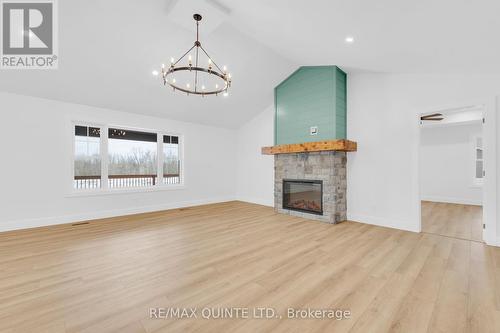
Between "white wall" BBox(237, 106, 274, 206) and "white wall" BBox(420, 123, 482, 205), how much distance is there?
17.8ft

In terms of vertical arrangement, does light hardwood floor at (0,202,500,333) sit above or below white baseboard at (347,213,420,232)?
below

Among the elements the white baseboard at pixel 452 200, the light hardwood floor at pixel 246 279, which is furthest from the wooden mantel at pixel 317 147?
the white baseboard at pixel 452 200

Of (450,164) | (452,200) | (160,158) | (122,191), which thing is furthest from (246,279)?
(450,164)

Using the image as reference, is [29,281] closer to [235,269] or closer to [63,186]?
[235,269]

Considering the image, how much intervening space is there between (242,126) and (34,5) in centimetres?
542

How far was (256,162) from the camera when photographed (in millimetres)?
6973

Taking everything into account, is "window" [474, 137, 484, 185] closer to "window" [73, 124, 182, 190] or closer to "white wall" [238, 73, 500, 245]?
"white wall" [238, 73, 500, 245]

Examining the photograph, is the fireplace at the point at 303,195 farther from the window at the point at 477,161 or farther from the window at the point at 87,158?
the window at the point at 477,161

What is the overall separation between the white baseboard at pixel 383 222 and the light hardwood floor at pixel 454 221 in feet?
1.00

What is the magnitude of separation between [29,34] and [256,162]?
18.2 ft

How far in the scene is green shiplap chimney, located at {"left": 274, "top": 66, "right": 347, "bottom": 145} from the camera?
4.51 metres

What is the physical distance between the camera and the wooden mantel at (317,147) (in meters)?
4.20

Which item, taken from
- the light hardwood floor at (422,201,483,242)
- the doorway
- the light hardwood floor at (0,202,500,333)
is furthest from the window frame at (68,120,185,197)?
the doorway

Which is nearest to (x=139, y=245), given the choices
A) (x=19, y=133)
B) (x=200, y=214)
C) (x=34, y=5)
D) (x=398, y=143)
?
(x=200, y=214)
